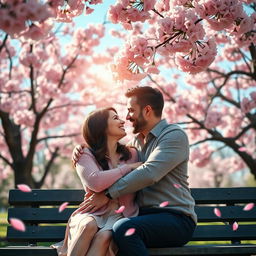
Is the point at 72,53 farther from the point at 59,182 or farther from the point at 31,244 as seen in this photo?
the point at 59,182

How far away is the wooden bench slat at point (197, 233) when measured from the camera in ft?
12.8

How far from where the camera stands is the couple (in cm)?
308

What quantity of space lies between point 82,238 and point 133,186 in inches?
18.2

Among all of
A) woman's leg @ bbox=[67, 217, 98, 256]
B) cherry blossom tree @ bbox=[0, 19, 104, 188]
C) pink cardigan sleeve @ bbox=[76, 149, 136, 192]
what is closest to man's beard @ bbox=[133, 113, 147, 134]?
pink cardigan sleeve @ bbox=[76, 149, 136, 192]

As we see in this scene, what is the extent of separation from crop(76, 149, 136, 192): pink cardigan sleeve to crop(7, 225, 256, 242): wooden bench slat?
2.77 feet

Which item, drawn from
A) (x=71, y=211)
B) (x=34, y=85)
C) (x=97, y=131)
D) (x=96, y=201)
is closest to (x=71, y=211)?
(x=71, y=211)

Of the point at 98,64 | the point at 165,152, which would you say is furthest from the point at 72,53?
the point at 165,152

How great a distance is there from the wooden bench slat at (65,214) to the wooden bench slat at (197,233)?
7 centimetres

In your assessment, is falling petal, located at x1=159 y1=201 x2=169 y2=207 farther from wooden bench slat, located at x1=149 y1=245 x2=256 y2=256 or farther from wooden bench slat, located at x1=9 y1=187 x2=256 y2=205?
wooden bench slat, located at x1=9 y1=187 x2=256 y2=205

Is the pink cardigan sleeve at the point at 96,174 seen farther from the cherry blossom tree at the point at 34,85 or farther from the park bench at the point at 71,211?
the cherry blossom tree at the point at 34,85

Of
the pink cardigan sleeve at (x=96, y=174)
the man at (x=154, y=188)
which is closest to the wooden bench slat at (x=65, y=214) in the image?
the man at (x=154, y=188)

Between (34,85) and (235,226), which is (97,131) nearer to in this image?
(235,226)

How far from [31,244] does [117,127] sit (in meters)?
1.26

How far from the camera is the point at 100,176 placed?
3227 mm
